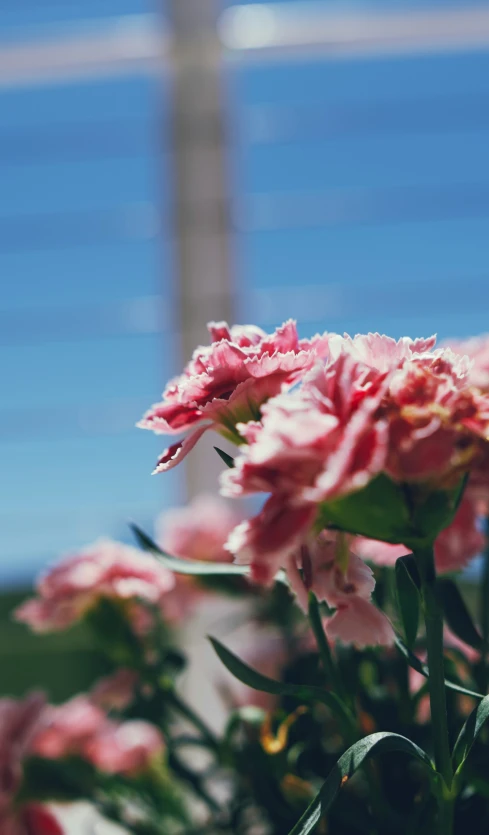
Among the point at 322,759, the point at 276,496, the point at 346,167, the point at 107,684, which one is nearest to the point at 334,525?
the point at 276,496

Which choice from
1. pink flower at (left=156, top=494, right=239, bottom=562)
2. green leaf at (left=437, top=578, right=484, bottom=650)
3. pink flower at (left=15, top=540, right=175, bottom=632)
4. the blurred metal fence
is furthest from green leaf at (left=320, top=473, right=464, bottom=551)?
the blurred metal fence

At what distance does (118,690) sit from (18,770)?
94 mm

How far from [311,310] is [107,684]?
1165 mm

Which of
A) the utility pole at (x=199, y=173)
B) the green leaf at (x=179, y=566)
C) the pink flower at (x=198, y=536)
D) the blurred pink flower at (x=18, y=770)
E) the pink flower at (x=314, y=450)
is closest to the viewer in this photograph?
the pink flower at (x=314, y=450)

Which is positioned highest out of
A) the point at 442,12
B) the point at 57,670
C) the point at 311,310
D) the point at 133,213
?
the point at 442,12

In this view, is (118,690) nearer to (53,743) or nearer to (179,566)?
(53,743)

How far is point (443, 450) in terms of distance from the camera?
0.80 ft

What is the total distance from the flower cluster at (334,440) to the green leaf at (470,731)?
0.04 meters

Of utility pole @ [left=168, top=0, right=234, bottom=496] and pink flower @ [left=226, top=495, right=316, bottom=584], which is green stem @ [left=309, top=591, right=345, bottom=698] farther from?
utility pole @ [left=168, top=0, right=234, bottom=496]

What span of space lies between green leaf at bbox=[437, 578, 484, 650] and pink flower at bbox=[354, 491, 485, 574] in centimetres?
2

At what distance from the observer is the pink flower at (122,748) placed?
0.52 meters

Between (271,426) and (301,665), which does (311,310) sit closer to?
(301,665)

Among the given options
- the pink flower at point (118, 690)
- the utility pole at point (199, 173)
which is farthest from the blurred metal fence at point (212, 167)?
the pink flower at point (118, 690)

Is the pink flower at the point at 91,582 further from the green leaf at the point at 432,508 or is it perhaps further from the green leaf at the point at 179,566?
the green leaf at the point at 432,508
